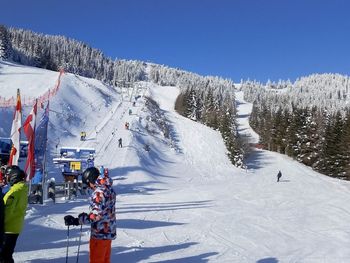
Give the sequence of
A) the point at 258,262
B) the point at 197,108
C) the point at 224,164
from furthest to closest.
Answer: the point at 197,108
the point at 224,164
the point at 258,262

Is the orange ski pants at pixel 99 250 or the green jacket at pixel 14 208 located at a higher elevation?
the green jacket at pixel 14 208

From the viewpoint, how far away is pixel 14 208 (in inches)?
272

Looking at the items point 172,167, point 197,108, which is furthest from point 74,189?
point 197,108

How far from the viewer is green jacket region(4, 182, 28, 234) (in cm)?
683

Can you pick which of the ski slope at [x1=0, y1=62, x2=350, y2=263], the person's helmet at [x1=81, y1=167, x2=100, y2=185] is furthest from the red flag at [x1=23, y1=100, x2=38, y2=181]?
the person's helmet at [x1=81, y1=167, x2=100, y2=185]

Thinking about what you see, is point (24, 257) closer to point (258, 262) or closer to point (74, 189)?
point (258, 262)

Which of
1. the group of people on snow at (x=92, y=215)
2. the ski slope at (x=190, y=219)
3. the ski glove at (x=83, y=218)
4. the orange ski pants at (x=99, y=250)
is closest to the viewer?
the ski glove at (x=83, y=218)

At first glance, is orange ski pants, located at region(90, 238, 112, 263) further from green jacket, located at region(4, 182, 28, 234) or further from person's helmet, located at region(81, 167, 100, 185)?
green jacket, located at region(4, 182, 28, 234)

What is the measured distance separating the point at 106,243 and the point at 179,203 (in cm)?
1418

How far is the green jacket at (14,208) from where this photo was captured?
683 centimetres

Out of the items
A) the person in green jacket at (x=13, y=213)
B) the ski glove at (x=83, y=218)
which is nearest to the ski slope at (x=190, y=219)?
the person in green jacket at (x=13, y=213)

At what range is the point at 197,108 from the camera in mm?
99938

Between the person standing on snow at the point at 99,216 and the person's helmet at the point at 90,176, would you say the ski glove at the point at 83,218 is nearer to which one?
the person standing on snow at the point at 99,216

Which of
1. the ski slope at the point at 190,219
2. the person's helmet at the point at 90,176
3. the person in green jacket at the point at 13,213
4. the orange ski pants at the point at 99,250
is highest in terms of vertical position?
the person's helmet at the point at 90,176
